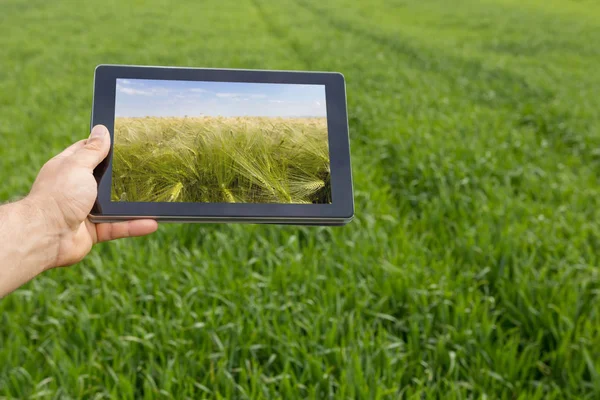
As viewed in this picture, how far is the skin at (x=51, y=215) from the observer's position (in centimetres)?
153

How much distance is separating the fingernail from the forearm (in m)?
0.27

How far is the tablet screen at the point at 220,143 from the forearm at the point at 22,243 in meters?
0.23

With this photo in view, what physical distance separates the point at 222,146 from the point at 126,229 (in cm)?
45

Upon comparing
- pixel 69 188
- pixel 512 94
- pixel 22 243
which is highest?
pixel 512 94

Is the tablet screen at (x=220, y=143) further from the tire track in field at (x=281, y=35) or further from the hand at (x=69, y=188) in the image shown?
the tire track in field at (x=281, y=35)

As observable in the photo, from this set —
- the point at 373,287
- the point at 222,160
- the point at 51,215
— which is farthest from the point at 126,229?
the point at 373,287

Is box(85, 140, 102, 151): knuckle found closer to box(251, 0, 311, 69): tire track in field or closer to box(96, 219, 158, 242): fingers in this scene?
box(96, 219, 158, 242): fingers

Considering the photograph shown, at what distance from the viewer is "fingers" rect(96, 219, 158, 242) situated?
5.80ft

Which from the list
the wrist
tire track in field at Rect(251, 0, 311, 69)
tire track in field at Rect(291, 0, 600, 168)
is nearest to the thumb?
the wrist

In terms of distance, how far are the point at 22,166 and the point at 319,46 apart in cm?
826

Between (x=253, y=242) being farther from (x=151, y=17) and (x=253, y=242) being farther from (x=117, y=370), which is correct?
(x=151, y=17)

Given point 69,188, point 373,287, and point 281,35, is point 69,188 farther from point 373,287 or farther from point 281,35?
point 281,35

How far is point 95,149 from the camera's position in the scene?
165 cm

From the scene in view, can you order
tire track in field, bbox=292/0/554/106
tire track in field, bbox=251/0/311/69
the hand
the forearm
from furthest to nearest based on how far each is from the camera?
tire track in field, bbox=251/0/311/69 < tire track in field, bbox=292/0/554/106 < the hand < the forearm
